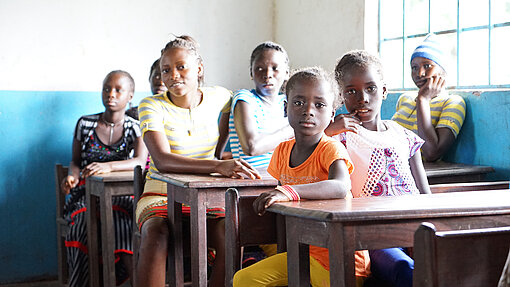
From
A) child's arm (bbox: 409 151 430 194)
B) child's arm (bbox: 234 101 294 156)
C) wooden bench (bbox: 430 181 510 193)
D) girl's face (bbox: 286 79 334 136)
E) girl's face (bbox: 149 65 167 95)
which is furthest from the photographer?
girl's face (bbox: 149 65 167 95)

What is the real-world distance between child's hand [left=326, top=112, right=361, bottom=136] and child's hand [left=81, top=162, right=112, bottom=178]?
1.93 metres

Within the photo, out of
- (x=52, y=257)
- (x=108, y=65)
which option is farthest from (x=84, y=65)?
(x=52, y=257)

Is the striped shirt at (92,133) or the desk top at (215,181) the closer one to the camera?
the desk top at (215,181)

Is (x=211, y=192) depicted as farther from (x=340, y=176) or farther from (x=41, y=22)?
(x=41, y=22)

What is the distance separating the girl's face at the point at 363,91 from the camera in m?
2.51

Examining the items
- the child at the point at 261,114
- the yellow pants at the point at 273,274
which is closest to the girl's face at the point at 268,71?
the child at the point at 261,114

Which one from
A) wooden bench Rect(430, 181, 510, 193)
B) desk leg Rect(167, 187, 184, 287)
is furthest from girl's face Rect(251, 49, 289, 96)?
wooden bench Rect(430, 181, 510, 193)

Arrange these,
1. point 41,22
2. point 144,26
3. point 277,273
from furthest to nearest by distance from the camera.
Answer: point 144,26 → point 41,22 → point 277,273

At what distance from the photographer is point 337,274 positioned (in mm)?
1713

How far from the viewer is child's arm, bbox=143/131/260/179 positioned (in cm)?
279

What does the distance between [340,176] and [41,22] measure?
10.8 feet

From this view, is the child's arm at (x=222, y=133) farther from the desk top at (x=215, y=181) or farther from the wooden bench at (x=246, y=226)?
the wooden bench at (x=246, y=226)

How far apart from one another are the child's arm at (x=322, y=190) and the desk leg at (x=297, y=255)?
0.10m

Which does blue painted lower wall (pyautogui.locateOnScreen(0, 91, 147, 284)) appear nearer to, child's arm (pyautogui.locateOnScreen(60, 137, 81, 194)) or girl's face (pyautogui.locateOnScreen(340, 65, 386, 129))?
child's arm (pyautogui.locateOnScreen(60, 137, 81, 194))
